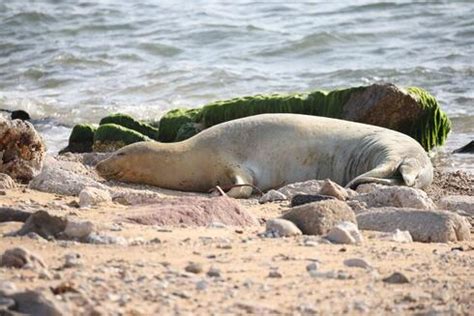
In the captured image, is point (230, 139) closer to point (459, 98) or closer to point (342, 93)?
point (342, 93)

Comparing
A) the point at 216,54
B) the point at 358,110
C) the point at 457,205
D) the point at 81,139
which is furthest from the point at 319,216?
the point at 216,54

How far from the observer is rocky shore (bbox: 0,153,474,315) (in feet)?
14.6

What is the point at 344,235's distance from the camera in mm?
5961

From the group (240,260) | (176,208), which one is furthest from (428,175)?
(240,260)

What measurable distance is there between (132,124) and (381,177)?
407 centimetres

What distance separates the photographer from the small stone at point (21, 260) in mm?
4766

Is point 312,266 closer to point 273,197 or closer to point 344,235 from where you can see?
point 344,235

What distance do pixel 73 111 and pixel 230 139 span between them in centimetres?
624

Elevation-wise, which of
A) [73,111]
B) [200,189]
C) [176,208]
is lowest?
[73,111]

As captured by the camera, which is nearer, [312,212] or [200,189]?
[312,212]

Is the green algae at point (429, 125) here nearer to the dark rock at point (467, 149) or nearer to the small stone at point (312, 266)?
the dark rock at point (467, 149)

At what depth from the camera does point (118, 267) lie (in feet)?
16.1

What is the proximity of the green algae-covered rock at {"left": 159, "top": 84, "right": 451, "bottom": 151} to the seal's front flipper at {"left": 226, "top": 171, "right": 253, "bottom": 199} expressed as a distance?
240cm

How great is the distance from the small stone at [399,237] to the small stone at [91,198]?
168 centimetres
